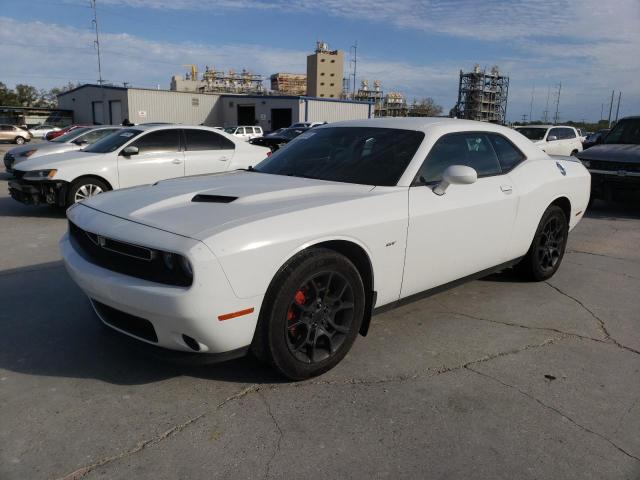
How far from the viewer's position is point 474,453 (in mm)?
2480

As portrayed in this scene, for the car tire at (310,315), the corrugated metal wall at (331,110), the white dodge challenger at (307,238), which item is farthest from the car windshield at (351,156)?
the corrugated metal wall at (331,110)

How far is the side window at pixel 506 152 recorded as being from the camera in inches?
176

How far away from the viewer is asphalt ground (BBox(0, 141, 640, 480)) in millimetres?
2391

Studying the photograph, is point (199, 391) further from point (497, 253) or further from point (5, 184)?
point (5, 184)

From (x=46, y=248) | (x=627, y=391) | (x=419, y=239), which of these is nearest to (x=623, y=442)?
(x=627, y=391)

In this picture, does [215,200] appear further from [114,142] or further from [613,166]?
[613,166]

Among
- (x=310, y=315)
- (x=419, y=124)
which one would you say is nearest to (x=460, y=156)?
(x=419, y=124)

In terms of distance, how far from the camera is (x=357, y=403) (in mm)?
2885

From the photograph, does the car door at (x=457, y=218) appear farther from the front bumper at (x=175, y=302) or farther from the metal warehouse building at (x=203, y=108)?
the metal warehouse building at (x=203, y=108)

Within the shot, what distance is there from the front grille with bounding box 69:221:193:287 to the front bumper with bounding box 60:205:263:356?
33 millimetres

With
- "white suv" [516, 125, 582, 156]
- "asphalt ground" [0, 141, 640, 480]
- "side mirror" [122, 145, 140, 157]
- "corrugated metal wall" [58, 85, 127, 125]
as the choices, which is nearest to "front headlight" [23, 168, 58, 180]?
"side mirror" [122, 145, 140, 157]

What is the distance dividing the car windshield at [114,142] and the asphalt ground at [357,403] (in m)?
4.52

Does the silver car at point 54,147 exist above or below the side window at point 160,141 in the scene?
below

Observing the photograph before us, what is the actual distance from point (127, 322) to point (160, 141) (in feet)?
20.4
